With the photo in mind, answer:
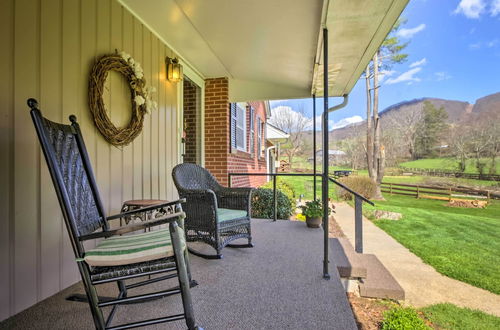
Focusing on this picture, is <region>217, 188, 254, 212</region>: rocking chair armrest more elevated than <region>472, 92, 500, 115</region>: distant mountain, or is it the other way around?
<region>472, 92, 500, 115</region>: distant mountain

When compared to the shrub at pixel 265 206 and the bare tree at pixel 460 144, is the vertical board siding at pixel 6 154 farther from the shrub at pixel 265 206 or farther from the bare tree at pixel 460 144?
the bare tree at pixel 460 144

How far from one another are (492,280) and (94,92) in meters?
6.78

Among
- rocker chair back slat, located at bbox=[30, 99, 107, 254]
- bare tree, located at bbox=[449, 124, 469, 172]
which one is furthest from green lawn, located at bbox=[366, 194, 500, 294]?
rocker chair back slat, located at bbox=[30, 99, 107, 254]

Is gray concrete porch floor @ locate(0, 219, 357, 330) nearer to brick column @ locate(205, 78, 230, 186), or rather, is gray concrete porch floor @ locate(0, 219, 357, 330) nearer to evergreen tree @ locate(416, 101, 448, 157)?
brick column @ locate(205, 78, 230, 186)

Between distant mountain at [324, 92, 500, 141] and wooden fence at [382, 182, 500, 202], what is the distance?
10.7 feet

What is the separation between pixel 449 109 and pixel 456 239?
8.85 meters

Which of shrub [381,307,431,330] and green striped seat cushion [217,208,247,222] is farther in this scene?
green striped seat cushion [217,208,247,222]

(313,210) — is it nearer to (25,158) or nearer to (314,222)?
(314,222)

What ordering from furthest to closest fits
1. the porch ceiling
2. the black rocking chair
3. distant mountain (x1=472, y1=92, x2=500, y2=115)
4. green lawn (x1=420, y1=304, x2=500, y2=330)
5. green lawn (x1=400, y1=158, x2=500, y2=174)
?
distant mountain (x1=472, y1=92, x2=500, y2=115), green lawn (x1=400, y1=158, x2=500, y2=174), green lawn (x1=420, y1=304, x2=500, y2=330), the porch ceiling, the black rocking chair

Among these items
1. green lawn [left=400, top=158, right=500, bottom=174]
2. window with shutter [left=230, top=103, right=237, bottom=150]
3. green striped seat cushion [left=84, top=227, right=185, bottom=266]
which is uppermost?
window with shutter [left=230, top=103, right=237, bottom=150]

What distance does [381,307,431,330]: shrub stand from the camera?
219 centimetres

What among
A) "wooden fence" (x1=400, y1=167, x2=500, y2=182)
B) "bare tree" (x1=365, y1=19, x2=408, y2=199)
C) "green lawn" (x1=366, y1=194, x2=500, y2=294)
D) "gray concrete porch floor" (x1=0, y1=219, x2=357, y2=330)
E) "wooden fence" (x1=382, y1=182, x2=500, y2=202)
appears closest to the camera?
"gray concrete porch floor" (x1=0, y1=219, x2=357, y2=330)

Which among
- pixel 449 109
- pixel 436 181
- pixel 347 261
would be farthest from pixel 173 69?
pixel 449 109

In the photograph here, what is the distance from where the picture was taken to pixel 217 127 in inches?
168
